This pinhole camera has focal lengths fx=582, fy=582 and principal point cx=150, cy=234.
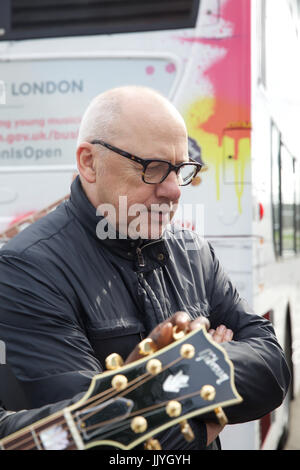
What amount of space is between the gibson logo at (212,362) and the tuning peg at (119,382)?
17 cm

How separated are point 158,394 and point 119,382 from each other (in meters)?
0.09

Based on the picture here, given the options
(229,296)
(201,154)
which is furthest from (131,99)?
(201,154)

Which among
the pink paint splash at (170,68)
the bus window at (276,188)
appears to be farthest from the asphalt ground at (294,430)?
the pink paint splash at (170,68)

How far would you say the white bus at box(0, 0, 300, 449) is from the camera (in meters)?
3.41

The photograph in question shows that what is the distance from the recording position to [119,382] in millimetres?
1298

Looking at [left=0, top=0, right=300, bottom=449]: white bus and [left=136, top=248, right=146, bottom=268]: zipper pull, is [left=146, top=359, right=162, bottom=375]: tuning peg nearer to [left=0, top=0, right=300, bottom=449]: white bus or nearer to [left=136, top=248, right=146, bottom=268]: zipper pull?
[left=136, top=248, right=146, bottom=268]: zipper pull

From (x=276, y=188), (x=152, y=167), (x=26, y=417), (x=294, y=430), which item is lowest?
(x=294, y=430)

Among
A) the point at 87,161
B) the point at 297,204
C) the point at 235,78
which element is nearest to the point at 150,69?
the point at 235,78

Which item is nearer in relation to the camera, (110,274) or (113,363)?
(113,363)

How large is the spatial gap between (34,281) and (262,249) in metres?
2.26

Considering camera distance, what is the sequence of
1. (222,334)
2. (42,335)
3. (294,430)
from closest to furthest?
(42,335) < (222,334) < (294,430)

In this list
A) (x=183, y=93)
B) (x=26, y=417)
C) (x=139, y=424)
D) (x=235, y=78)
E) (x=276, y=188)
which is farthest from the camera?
(x=276, y=188)

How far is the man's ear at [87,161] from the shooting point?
1898mm

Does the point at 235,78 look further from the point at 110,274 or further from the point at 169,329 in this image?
the point at 169,329
